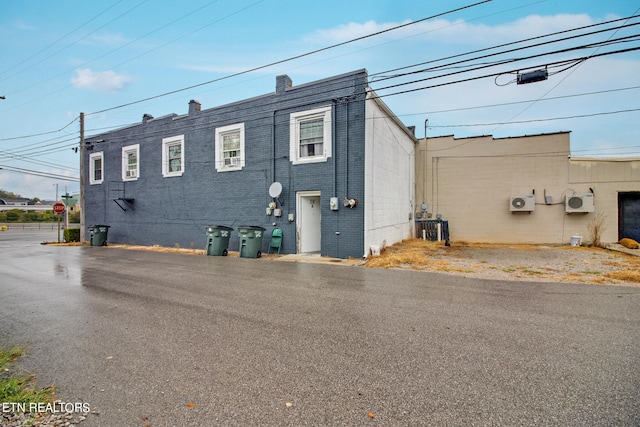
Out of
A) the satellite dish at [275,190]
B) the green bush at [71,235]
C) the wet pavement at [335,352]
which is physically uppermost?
the satellite dish at [275,190]

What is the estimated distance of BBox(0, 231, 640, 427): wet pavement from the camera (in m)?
2.60

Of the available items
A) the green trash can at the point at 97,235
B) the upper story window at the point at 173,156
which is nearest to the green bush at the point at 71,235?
the green trash can at the point at 97,235

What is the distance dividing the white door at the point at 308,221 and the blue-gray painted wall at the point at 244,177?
0.25 meters

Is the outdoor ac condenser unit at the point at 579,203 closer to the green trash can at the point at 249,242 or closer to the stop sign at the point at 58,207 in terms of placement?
the green trash can at the point at 249,242

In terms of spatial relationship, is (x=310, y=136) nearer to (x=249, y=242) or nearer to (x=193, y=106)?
(x=249, y=242)

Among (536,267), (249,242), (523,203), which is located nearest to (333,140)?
(249,242)

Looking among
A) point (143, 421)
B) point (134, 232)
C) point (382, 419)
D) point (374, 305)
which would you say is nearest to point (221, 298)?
point (374, 305)

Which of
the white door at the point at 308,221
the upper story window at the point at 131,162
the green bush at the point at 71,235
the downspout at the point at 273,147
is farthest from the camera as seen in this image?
the green bush at the point at 71,235

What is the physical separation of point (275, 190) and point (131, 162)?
36.8ft

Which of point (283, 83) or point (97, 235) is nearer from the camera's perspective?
point (283, 83)

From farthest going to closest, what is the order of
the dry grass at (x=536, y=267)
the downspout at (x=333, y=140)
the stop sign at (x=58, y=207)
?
the stop sign at (x=58, y=207) → the downspout at (x=333, y=140) → the dry grass at (x=536, y=267)

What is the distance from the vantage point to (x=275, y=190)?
12930mm

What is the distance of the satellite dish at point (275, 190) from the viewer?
1284 centimetres

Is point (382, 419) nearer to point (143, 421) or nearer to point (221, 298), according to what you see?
point (143, 421)
